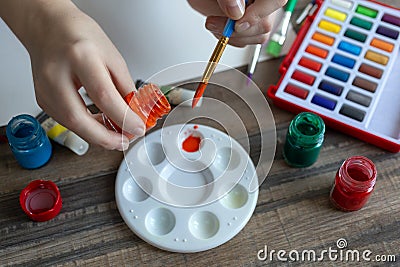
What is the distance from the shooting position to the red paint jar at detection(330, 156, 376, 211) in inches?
28.2

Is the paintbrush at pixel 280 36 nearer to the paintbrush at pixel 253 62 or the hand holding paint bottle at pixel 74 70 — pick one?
the paintbrush at pixel 253 62

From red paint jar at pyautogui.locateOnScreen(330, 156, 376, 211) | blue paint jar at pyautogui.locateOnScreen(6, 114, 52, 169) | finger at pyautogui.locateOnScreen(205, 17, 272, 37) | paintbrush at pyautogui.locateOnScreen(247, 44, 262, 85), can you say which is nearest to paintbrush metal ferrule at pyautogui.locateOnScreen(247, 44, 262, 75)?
paintbrush at pyautogui.locateOnScreen(247, 44, 262, 85)

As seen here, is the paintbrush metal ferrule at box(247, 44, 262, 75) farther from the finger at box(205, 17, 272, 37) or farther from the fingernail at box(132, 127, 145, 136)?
the fingernail at box(132, 127, 145, 136)

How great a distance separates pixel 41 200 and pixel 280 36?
467mm

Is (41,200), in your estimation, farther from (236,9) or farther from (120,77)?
(236,9)

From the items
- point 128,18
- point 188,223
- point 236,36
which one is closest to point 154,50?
point 128,18

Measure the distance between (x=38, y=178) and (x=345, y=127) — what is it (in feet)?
1.52

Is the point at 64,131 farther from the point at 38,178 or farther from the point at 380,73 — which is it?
the point at 380,73

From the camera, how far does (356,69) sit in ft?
2.81

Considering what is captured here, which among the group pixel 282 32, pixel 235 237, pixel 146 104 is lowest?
pixel 235 237

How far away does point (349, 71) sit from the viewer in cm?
85

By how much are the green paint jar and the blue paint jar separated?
353 mm

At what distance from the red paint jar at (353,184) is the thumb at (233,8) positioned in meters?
0.25

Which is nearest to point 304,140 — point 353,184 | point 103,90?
point 353,184
